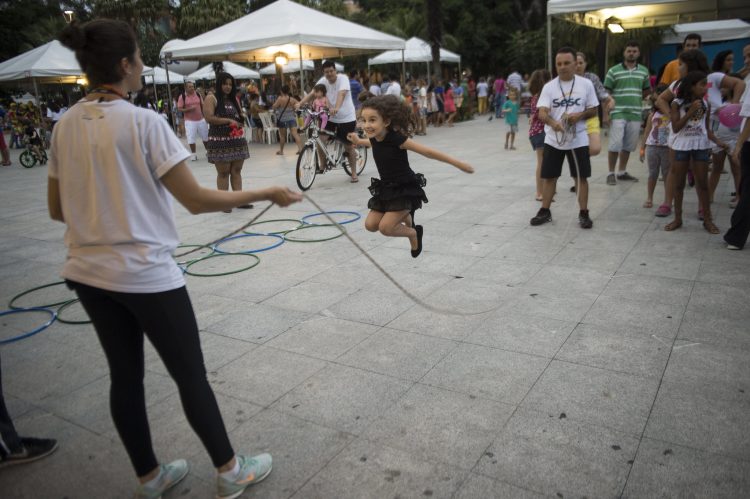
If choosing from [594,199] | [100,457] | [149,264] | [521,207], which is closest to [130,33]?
[149,264]

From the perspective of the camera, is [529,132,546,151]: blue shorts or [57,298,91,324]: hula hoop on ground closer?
[57,298,91,324]: hula hoop on ground

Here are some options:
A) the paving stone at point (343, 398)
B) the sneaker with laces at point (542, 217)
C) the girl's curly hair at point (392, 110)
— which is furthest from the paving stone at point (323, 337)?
the sneaker with laces at point (542, 217)

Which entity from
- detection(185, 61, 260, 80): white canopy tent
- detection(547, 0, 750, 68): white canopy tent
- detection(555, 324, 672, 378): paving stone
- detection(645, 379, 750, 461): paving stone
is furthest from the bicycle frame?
detection(185, 61, 260, 80): white canopy tent

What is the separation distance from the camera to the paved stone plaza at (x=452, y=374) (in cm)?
266

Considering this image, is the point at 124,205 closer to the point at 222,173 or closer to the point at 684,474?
the point at 684,474

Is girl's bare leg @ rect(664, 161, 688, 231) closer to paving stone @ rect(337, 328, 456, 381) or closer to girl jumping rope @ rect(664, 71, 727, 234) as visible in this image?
girl jumping rope @ rect(664, 71, 727, 234)

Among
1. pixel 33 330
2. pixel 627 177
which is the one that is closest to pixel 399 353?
pixel 33 330

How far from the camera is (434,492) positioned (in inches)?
98.7

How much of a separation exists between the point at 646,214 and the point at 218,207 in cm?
637

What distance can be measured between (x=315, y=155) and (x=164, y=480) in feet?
26.7

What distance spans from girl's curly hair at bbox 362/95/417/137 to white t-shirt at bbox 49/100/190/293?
9.62ft

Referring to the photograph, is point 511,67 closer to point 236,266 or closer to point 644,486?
point 236,266

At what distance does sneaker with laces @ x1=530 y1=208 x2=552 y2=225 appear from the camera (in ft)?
22.6

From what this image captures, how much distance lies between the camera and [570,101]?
21.4 feet
